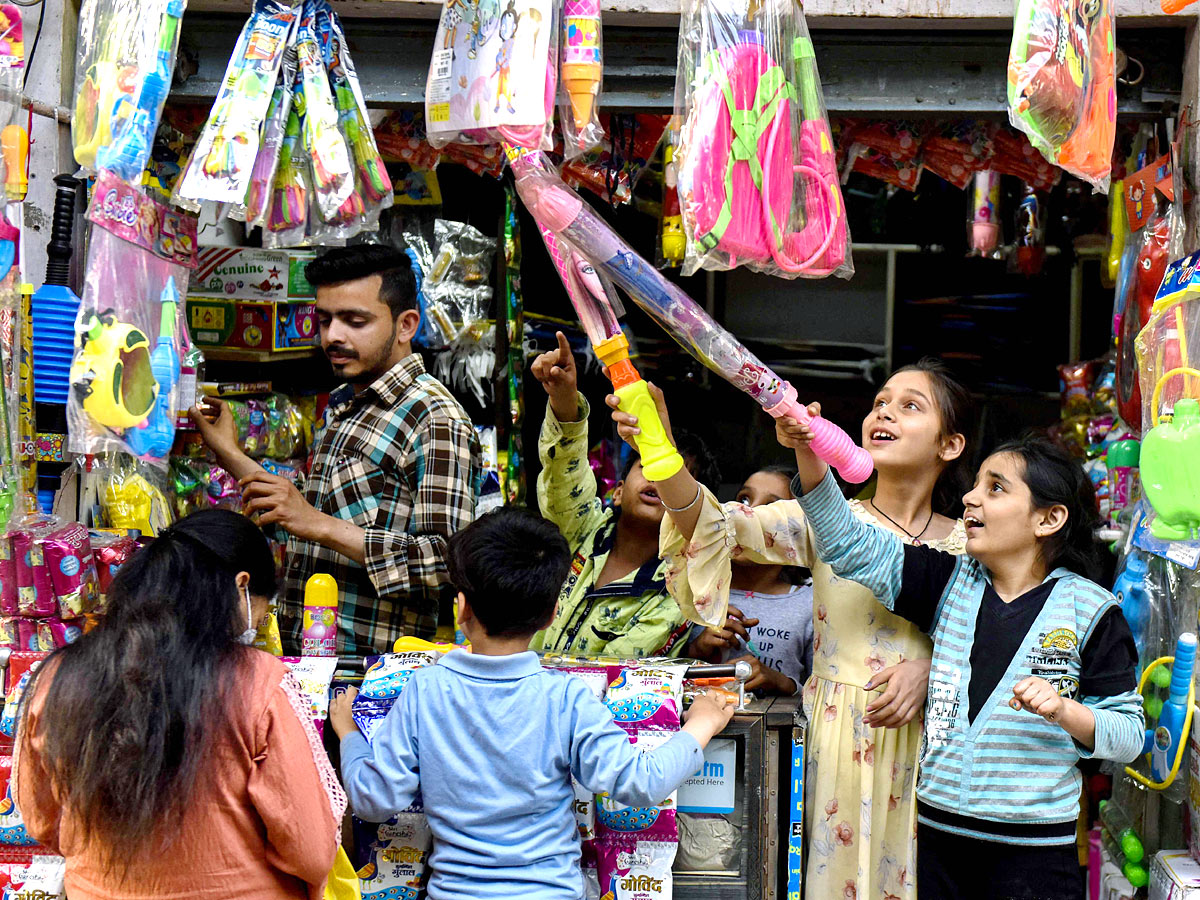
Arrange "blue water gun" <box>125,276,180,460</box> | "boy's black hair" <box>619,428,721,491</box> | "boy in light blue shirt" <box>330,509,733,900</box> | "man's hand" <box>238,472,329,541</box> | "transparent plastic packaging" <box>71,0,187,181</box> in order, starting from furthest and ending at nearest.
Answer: "boy's black hair" <box>619,428,721,491</box> < "man's hand" <box>238,472,329,541</box> < "blue water gun" <box>125,276,180,460</box> < "transparent plastic packaging" <box>71,0,187,181</box> < "boy in light blue shirt" <box>330,509,733,900</box>

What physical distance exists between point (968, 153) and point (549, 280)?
1.27 m

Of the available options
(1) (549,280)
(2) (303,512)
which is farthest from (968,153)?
(2) (303,512)

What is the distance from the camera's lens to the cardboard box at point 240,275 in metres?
3.39

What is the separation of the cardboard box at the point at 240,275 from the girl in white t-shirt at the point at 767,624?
54.2 inches

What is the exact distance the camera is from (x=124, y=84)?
2.31 metres

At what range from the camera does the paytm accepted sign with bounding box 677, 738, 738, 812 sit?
7.24ft

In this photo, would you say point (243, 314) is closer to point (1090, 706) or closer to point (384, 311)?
point (384, 311)

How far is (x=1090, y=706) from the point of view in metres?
2.11

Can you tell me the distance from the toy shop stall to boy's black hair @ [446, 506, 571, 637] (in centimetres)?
26

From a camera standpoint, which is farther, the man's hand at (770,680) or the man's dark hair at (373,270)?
the man's dark hair at (373,270)

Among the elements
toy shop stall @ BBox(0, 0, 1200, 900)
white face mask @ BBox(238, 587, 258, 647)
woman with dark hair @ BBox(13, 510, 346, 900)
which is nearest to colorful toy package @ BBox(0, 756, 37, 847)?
toy shop stall @ BBox(0, 0, 1200, 900)

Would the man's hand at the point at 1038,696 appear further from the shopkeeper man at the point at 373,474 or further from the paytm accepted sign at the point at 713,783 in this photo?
the shopkeeper man at the point at 373,474

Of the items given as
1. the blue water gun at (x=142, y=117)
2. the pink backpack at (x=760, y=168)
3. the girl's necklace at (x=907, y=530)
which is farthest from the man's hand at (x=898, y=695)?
the blue water gun at (x=142, y=117)

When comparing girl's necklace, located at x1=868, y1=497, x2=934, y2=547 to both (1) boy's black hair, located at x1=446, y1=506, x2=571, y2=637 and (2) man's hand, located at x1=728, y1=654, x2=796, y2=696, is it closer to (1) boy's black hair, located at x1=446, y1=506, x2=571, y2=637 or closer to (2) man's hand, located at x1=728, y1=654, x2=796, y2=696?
(2) man's hand, located at x1=728, y1=654, x2=796, y2=696
